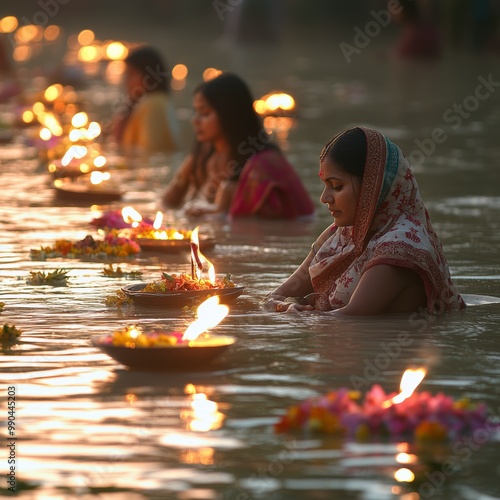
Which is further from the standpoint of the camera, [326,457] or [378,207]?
[378,207]

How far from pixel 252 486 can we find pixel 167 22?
46.4 m

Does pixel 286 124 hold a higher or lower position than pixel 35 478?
higher

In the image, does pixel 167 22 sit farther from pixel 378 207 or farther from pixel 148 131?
pixel 378 207

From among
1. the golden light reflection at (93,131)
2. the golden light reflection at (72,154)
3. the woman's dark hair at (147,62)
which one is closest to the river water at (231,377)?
the golden light reflection at (72,154)

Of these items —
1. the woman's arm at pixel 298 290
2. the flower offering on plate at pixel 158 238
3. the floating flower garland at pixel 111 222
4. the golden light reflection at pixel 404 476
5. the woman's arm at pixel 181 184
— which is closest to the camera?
the golden light reflection at pixel 404 476

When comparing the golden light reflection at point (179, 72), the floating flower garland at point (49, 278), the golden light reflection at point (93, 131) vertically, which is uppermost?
the golden light reflection at point (179, 72)

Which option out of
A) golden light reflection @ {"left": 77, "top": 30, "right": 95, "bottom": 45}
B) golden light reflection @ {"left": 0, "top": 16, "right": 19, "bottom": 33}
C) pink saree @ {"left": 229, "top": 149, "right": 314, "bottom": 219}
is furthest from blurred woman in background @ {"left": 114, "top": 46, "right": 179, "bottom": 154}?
golden light reflection @ {"left": 0, "top": 16, "right": 19, "bottom": 33}

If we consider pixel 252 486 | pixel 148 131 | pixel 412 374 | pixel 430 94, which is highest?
pixel 430 94

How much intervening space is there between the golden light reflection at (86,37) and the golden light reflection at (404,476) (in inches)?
1409

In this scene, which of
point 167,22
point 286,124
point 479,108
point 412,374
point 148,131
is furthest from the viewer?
point 167,22

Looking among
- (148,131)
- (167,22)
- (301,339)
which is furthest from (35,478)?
(167,22)

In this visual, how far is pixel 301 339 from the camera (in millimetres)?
6859

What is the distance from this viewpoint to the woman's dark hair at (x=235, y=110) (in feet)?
36.3

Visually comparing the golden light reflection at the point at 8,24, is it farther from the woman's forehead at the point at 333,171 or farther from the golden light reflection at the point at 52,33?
the woman's forehead at the point at 333,171
